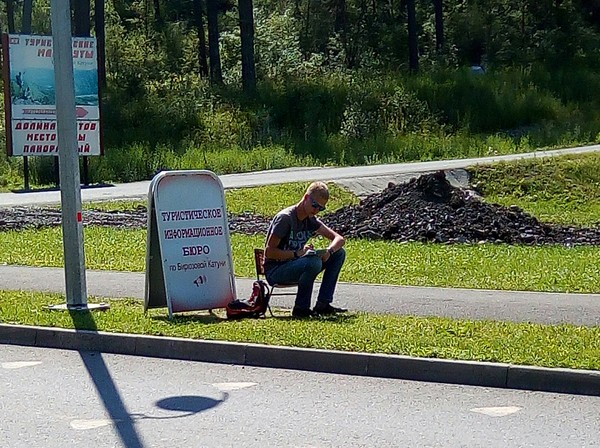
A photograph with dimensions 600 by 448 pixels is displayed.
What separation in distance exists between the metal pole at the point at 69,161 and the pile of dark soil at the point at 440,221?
27.9 ft

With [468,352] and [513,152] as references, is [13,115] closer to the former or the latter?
[513,152]

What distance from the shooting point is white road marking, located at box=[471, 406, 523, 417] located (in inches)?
297

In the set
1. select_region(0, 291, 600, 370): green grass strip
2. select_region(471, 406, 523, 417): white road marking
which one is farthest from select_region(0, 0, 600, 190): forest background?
select_region(471, 406, 523, 417): white road marking

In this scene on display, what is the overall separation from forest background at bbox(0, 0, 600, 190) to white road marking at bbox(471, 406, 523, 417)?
26.7 metres

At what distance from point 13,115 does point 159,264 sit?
2011cm

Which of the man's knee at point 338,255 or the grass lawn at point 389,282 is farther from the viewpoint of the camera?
the man's knee at point 338,255

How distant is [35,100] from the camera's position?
3031 cm

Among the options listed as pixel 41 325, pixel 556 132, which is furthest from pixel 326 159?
pixel 41 325

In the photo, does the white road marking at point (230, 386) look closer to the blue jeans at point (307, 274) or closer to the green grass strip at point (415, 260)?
the blue jeans at point (307, 274)

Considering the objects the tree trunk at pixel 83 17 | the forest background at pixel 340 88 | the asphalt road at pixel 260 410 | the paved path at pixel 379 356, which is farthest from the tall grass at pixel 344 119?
the asphalt road at pixel 260 410

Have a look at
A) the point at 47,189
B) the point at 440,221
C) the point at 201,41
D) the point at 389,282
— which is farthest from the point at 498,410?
the point at 201,41

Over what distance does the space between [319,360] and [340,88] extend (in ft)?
127

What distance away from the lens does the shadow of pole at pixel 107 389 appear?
7047 millimetres

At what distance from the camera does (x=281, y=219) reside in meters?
10.8
